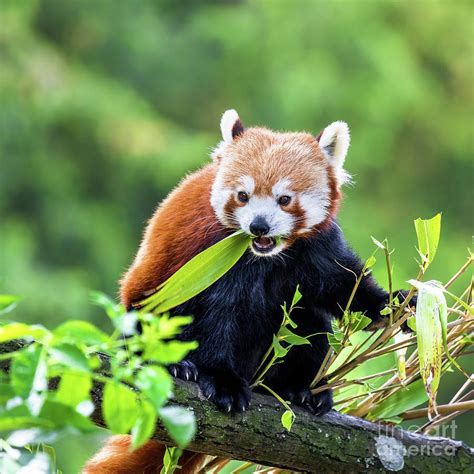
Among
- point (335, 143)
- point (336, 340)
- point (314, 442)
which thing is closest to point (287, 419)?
point (314, 442)

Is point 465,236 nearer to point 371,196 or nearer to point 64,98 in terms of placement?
point 371,196

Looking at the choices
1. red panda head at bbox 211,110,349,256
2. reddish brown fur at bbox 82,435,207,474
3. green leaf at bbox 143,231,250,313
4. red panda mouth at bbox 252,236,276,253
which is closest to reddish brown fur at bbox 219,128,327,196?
red panda head at bbox 211,110,349,256

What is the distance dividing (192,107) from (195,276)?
7641 mm

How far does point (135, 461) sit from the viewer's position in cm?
211

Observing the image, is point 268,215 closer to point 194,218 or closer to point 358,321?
point 194,218

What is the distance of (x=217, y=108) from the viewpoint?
916cm

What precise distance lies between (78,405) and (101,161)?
7937mm

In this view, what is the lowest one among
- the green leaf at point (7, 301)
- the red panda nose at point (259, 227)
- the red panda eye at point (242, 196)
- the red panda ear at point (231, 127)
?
the red panda nose at point (259, 227)

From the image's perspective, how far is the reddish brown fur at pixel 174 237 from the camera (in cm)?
220

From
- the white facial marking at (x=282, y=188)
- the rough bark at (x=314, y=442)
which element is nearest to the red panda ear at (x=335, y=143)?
the white facial marking at (x=282, y=188)

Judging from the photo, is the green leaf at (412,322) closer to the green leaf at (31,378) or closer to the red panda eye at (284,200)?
the red panda eye at (284,200)

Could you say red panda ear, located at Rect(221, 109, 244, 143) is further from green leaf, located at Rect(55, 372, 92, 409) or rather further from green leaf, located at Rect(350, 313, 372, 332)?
green leaf, located at Rect(55, 372, 92, 409)

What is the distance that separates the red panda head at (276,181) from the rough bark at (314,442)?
41 centimetres

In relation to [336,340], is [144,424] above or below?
above
